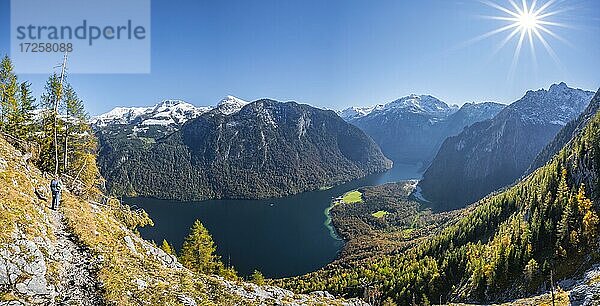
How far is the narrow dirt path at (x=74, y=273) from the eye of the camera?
59.4 feet

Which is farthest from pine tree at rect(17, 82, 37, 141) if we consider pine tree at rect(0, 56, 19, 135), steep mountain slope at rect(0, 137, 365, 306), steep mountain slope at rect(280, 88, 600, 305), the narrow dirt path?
steep mountain slope at rect(280, 88, 600, 305)

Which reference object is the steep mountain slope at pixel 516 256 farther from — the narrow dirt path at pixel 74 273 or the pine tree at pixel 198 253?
the pine tree at pixel 198 253

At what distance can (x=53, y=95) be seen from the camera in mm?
36312

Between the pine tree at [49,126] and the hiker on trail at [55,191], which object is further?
the pine tree at [49,126]

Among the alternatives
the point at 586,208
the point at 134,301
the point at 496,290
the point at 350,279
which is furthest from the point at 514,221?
the point at 134,301

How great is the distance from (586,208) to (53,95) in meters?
97.3

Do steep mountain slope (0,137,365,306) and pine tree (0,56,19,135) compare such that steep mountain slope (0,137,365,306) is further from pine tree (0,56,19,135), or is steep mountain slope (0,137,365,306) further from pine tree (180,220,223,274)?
pine tree (180,220,223,274)

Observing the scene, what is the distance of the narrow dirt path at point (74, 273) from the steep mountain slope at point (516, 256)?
33.2 m

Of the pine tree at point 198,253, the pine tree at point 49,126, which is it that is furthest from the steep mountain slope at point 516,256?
the pine tree at point 49,126

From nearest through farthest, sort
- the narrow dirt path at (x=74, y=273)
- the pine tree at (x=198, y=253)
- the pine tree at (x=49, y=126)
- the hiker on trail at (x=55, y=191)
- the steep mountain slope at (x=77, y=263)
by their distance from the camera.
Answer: the steep mountain slope at (x=77, y=263)
the narrow dirt path at (x=74, y=273)
the hiker on trail at (x=55, y=191)
the pine tree at (x=49, y=126)
the pine tree at (x=198, y=253)

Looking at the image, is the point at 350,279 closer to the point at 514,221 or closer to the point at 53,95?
the point at 514,221

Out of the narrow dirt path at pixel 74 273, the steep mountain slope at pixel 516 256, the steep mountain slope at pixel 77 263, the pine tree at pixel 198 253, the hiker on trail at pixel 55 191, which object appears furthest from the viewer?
the steep mountain slope at pixel 516 256

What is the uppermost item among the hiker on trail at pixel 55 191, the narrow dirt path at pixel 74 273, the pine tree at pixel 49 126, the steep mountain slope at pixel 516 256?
the pine tree at pixel 49 126

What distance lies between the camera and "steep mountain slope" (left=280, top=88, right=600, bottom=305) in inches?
2412
